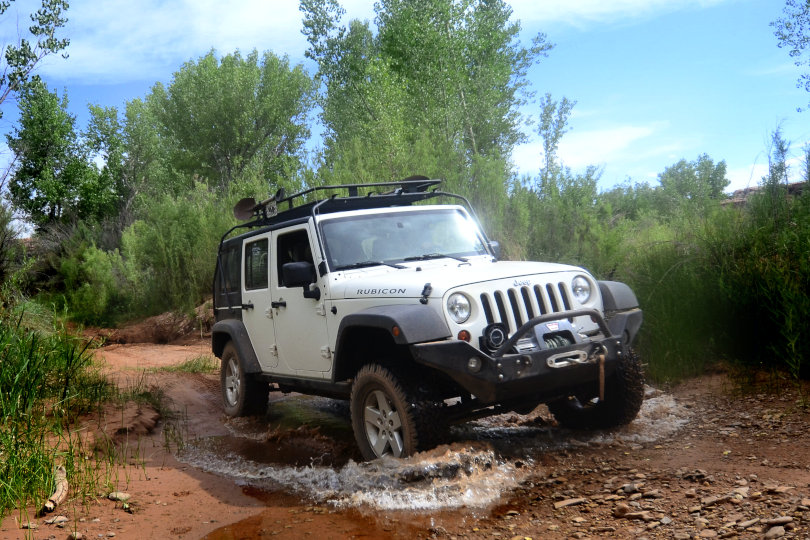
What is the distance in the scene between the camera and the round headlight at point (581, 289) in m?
5.09

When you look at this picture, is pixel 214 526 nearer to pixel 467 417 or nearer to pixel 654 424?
pixel 467 417

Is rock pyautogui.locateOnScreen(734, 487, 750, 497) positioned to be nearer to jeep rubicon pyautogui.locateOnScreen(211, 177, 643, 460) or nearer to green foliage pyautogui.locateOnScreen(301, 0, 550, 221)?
jeep rubicon pyautogui.locateOnScreen(211, 177, 643, 460)

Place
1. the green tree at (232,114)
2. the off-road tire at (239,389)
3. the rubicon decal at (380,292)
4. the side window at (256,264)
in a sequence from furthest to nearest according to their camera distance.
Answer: the green tree at (232,114) < the off-road tire at (239,389) < the side window at (256,264) < the rubicon decal at (380,292)

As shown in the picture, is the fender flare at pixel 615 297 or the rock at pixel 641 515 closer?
the rock at pixel 641 515

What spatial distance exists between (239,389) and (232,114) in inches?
1314

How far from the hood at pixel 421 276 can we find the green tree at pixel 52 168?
31.5m

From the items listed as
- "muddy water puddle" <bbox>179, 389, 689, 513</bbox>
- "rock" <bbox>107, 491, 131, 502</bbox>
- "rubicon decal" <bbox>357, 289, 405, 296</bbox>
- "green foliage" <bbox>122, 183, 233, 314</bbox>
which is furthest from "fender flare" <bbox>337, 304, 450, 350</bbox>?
"green foliage" <bbox>122, 183, 233, 314</bbox>

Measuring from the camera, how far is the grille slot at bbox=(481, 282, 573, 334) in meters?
4.68

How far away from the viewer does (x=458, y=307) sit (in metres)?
4.63

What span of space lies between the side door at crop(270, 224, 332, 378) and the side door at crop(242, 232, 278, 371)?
6.0 inches

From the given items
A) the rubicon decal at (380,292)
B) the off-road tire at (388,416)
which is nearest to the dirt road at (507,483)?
the off-road tire at (388,416)

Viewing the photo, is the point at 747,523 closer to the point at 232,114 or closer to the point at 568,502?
the point at 568,502

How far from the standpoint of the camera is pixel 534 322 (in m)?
→ 4.50

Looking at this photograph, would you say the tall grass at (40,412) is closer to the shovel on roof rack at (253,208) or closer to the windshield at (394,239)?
the shovel on roof rack at (253,208)
